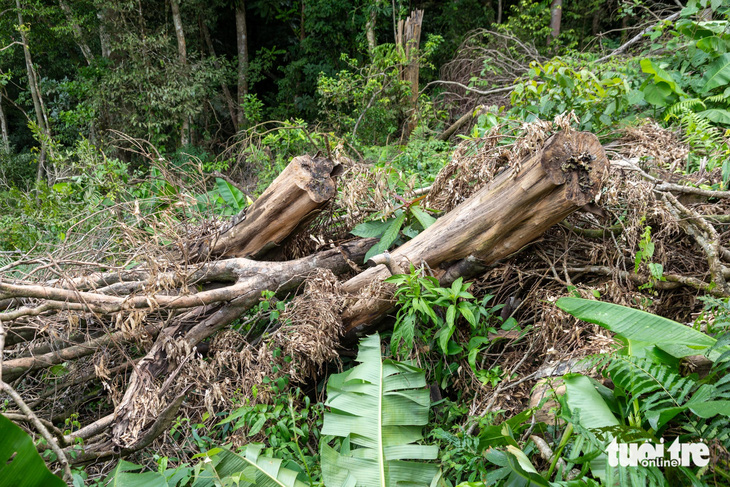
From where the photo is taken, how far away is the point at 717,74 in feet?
13.7

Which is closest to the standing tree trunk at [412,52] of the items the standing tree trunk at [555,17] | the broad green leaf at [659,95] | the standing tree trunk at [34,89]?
the standing tree trunk at [555,17]

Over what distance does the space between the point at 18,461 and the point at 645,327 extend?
2536mm

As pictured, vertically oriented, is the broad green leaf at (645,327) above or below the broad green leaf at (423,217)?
below

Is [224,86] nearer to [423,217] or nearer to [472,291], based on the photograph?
[423,217]

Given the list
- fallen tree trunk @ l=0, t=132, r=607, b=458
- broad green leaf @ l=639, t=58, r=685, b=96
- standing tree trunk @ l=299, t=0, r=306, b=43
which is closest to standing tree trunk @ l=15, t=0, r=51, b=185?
standing tree trunk @ l=299, t=0, r=306, b=43

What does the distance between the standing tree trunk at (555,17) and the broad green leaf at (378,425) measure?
8.32m

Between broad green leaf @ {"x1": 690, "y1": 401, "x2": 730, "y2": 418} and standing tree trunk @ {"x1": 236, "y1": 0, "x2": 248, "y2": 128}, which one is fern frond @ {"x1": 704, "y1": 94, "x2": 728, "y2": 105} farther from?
standing tree trunk @ {"x1": 236, "y1": 0, "x2": 248, "y2": 128}

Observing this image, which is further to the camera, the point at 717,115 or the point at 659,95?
the point at 659,95

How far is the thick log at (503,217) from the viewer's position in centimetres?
268

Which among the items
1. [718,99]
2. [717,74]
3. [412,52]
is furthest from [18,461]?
[412,52]

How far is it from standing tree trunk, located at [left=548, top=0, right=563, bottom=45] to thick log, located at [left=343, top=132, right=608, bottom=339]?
7.29 meters

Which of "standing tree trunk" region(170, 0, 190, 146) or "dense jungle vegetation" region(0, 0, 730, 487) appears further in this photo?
"standing tree trunk" region(170, 0, 190, 146)

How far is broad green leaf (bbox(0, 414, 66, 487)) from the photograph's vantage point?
1.59 metres

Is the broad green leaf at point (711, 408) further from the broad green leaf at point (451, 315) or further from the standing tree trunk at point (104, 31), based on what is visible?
the standing tree trunk at point (104, 31)
